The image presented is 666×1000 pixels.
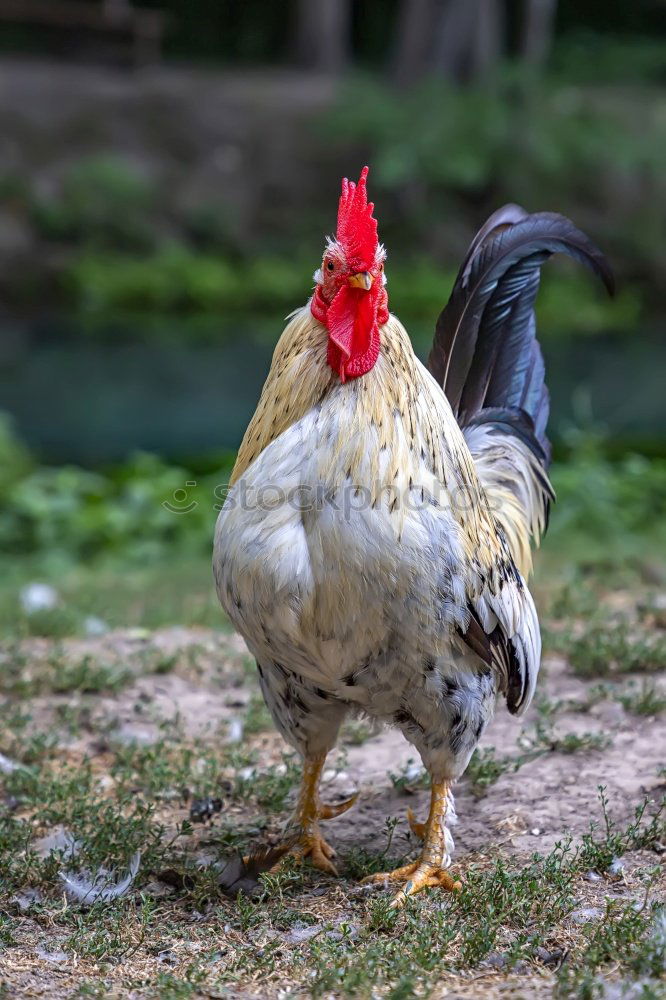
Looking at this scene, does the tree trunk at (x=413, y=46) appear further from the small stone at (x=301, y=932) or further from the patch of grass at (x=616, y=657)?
the small stone at (x=301, y=932)

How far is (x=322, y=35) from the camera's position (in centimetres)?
2141

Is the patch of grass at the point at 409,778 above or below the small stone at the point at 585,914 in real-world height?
below

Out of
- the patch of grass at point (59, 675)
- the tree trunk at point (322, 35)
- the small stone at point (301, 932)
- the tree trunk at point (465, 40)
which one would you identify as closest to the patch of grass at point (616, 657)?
the patch of grass at point (59, 675)

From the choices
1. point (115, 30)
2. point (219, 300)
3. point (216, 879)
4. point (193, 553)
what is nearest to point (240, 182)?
point (219, 300)

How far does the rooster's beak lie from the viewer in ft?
9.82

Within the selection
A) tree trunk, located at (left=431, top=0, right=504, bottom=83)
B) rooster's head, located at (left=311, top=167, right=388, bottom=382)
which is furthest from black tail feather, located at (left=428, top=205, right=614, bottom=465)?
tree trunk, located at (left=431, top=0, right=504, bottom=83)

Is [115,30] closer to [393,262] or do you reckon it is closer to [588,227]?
[393,262]

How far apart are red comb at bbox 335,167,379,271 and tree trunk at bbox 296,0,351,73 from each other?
19717mm

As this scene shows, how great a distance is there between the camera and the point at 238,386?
13.8m

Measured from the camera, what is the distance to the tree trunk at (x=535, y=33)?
21375mm

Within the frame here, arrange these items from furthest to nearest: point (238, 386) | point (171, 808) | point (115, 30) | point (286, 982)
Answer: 1. point (115, 30)
2. point (238, 386)
3. point (171, 808)
4. point (286, 982)

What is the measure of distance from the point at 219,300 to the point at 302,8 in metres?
7.94

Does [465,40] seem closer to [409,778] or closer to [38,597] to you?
[38,597]

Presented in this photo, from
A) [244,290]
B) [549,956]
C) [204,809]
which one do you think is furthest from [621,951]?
[244,290]
